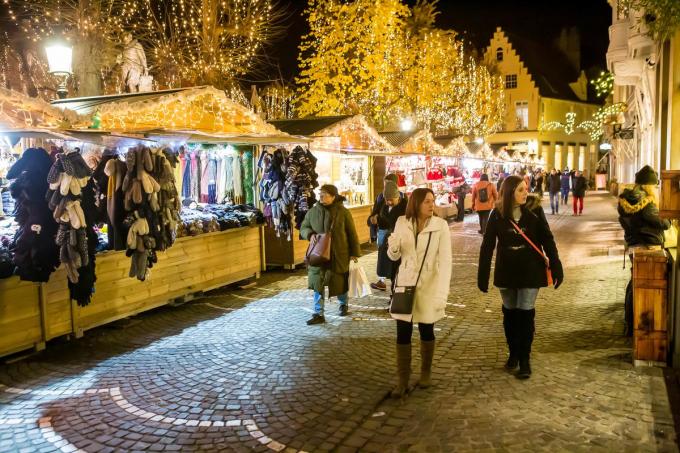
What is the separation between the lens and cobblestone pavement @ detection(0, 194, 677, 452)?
14.4ft

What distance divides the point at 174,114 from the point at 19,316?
3862 millimetres

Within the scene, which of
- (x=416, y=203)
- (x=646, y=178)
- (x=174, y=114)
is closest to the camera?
(x=416, y=203)

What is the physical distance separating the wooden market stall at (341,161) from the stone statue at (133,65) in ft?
19.0

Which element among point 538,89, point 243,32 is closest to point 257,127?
point 243,32

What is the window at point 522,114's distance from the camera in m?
47.6

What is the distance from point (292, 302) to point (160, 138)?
119 inches

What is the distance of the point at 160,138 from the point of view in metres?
7.45

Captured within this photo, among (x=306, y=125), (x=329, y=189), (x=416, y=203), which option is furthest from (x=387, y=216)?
(x=306, y=125)

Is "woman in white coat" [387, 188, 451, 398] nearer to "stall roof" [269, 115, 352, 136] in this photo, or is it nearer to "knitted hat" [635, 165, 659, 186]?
"knitted hat" [635, 165, 659, 186]

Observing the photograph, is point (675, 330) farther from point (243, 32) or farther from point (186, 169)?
point (243, 32)

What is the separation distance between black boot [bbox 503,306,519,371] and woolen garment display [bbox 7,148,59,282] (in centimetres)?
465

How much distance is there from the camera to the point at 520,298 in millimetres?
5383

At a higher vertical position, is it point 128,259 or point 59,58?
point 59,58

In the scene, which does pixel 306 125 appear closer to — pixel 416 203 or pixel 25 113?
pixel 25 113
